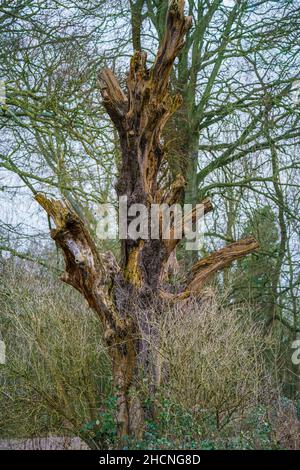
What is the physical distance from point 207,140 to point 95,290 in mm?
6834

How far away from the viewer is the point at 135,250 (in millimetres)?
8906

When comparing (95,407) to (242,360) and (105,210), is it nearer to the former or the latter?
(242,360)

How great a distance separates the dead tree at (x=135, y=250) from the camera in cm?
846

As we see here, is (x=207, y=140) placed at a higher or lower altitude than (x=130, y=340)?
higher

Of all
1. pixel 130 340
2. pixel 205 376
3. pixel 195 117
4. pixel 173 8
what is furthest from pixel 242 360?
pixel 195 117

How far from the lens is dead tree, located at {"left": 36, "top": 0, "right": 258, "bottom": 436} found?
846 cm

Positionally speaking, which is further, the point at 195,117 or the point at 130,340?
the point at 195,117

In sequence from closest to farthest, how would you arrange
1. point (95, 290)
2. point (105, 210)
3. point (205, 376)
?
point (205, 376), point (95, 290), point (105, 210)

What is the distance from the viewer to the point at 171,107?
9266 mm

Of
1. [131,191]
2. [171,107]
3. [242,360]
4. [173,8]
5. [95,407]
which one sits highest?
[173,8]

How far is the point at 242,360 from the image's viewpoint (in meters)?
7.69

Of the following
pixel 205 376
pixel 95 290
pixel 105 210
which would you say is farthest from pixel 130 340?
pixel 105 210

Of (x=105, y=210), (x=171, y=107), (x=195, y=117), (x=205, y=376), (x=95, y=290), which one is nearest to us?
(x=205, y=376)

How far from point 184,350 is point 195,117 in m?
7.57
